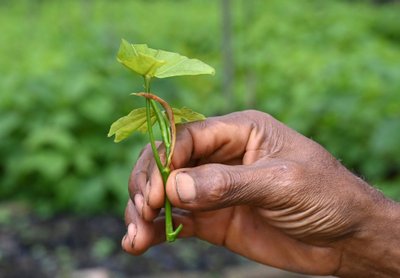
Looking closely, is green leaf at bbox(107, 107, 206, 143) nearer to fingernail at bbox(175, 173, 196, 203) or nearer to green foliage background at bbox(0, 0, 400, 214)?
fingernail at bbox(175, 173, 196, 203)

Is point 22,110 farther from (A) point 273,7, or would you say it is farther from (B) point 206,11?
(B) point 206,11

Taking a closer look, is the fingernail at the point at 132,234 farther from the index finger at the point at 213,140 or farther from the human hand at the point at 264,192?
the index finger at the point at 213,140

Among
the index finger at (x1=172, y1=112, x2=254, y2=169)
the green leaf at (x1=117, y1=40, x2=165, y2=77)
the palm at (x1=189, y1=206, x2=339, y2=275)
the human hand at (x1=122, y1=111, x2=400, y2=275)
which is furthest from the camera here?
the palm at (x1=189, y1=206, x2=339, y2=275)

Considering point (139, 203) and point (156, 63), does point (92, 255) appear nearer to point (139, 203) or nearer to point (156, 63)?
point (139, 203)

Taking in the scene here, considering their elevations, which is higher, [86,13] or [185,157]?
[185,157]

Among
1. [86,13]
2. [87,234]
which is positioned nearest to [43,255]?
[87,234]

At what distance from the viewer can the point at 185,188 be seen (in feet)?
3.93

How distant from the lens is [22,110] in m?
4.32

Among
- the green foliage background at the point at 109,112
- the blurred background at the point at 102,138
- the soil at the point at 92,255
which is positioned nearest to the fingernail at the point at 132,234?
the blurred background at the point at 102,138

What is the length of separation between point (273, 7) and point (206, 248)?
24.4 ft

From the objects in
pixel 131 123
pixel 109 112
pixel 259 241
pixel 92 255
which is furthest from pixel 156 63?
pixel 109 112

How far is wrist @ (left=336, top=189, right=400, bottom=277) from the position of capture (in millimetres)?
1427

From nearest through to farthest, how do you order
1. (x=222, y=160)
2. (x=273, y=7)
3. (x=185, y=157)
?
1. (x=185, y=157)
2. (x=222, y=160)
3. (x=273, y=7)

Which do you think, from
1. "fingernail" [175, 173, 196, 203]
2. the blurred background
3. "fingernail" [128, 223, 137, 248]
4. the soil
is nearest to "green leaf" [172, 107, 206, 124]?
"fingernail" [175, 173, 196, 203]
